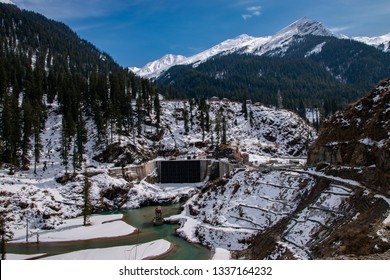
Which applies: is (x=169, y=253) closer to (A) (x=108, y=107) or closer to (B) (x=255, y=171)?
(B) (x=255, y=171)

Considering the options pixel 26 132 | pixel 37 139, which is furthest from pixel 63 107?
pixel 37 139

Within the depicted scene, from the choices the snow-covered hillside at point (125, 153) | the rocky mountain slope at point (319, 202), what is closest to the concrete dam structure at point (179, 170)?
the snow-covered hillside at point (125, 153)

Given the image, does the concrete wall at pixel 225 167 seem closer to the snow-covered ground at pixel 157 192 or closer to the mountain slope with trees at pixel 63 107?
the snow-covered ground at pixel 157 192

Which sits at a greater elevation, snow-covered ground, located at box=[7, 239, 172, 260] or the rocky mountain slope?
the rocky mountain slope

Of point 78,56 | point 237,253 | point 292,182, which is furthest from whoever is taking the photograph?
point 78,56

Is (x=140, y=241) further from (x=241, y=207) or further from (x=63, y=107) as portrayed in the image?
(x=63, y=107)

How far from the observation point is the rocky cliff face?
107 feet

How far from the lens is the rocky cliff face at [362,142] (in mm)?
32656

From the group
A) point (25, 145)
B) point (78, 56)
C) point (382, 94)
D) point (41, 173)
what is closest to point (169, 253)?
point (382, 94)

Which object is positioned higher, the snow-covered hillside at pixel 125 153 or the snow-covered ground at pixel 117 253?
the snow-covered hillside at pixel 125 153

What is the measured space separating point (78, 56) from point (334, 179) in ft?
561

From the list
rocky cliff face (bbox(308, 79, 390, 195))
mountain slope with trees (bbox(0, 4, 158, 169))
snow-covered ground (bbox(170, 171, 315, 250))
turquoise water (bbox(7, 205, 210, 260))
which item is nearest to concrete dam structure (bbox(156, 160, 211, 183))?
mountain slope with trees (bbox(0, 4, 158, 169))

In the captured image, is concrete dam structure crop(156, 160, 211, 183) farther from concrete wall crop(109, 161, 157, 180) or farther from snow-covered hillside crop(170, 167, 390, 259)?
snow-covered hillside crop(170, 167, 390, 259)

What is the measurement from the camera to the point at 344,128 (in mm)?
43281
